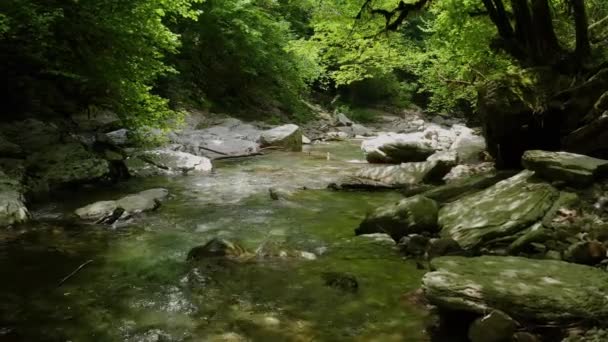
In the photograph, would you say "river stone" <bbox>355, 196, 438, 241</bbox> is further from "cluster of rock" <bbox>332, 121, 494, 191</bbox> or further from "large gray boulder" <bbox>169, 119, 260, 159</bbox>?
"large gray boulder" <bbox>169, 119, 260, 159</bbox>

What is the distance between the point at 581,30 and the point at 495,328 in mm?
7085

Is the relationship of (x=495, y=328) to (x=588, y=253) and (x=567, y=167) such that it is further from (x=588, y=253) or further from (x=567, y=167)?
(x=567, y=167)

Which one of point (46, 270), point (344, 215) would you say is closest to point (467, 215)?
point (344, 215)

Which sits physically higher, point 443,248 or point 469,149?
point 469,149

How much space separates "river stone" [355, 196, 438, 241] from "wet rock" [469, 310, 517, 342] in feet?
9.33

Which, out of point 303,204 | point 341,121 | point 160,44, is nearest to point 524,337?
point 303,204

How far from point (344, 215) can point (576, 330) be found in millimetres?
4648

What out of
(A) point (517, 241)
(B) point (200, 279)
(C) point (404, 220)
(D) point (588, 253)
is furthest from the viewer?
(C) point (404, 220)

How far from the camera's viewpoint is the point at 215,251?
5594 millimetres

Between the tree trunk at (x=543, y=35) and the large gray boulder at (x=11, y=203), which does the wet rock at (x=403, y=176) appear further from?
the large gray boulder at (x=11, y=203)

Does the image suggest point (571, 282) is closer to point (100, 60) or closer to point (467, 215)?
point (467, 215)

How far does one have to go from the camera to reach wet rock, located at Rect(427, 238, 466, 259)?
526 cm

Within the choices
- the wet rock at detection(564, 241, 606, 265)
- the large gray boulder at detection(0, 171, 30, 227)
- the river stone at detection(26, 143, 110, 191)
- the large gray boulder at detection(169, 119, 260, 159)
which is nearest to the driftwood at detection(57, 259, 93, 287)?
the large gray boulder at detection(0, 171, 30, 227)

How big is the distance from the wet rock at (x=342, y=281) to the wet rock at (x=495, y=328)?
4.80ft
